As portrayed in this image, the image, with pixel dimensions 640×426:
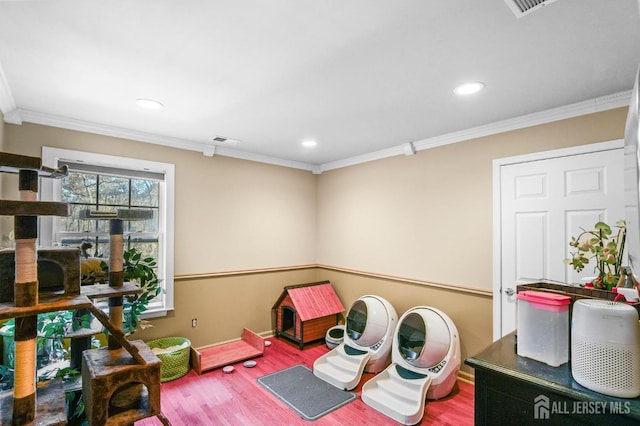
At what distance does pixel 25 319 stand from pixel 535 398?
1.82 meters

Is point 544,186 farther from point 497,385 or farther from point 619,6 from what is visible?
point 497,385

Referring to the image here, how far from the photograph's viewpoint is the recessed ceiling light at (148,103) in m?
2.34

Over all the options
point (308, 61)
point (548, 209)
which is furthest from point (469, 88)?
point (548, 209)

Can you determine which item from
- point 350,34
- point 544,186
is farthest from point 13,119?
point 544,186

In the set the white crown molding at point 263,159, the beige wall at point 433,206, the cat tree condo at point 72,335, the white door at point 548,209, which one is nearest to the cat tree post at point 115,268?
the cat tree condo at point 72,335

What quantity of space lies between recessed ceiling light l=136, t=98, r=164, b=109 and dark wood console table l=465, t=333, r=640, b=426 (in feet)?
8.59

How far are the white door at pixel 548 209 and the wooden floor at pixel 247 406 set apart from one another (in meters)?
0.77

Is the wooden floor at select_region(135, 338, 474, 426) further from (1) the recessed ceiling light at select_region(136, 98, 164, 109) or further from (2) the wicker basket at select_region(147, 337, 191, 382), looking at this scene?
(1) the recessed ceiling light at select_region(136, 98, 164, 109)

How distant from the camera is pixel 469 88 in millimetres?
2121

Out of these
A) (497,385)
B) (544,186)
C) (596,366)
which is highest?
(544,186)

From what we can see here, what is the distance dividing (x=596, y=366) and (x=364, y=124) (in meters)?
2.32

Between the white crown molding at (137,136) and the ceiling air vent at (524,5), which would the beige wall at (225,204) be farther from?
the ceiling air vent at (524,5)

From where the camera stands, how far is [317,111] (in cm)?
257

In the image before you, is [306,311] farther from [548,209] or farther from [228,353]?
[548,209]
